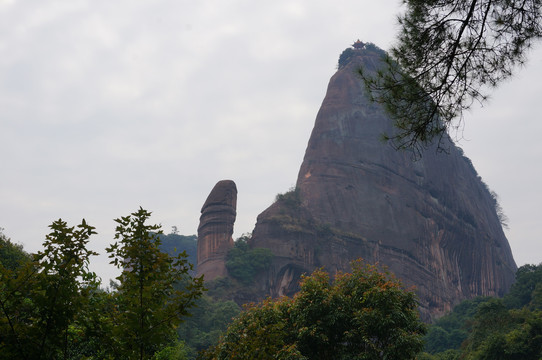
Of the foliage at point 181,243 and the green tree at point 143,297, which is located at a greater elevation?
the foliage at point 181,243

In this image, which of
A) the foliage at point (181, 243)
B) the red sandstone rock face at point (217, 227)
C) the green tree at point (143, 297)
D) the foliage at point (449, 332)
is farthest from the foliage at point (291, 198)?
the green tree at point (143, 297)

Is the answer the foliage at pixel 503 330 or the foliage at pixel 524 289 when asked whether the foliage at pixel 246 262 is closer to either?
the foliage at pixel 503 330

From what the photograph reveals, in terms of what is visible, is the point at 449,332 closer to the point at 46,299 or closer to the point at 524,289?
the point at 524,289

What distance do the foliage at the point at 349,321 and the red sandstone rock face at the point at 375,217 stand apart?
4145 centimetres

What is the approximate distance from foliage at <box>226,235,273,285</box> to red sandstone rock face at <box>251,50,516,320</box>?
1.51 metres

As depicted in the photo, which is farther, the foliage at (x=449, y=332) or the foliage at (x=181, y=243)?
the foliage at (x=181, y=243)

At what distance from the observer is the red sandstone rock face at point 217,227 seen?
57438 mm

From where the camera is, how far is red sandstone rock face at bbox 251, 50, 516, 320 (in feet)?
194

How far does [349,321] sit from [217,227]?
43846 millimetres

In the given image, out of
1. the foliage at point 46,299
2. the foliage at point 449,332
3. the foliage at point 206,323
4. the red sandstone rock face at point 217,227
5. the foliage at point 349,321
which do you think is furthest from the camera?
the red sandstone rock face at point 217,227

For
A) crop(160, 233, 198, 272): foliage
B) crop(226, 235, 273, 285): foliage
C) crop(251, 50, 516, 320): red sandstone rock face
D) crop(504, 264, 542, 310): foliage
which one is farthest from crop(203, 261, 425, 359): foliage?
crop(160, 233, 198, 272): foliage

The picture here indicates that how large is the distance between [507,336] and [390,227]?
35639 millimetres

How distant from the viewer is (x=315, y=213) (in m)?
63.5

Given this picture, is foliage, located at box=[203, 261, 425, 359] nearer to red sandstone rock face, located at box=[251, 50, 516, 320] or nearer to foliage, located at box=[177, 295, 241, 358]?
foliage, located at box=[177, 295, 241, 358]
